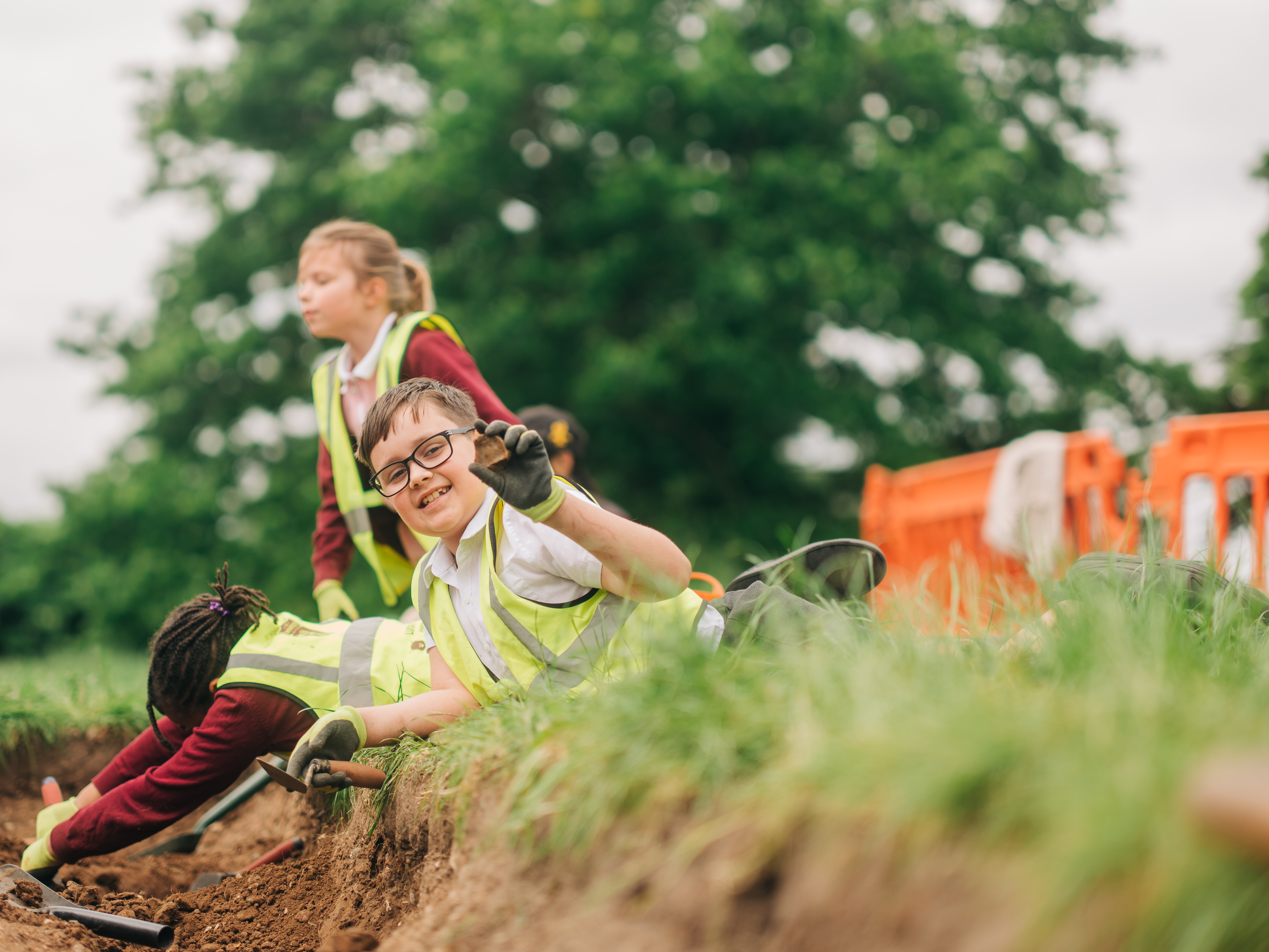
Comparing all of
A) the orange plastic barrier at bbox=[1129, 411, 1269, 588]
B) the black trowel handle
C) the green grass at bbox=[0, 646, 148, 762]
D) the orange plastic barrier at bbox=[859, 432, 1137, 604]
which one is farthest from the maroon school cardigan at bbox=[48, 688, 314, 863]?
the orange plastic barrier at bbox=[1129, 411, 1269, 588]

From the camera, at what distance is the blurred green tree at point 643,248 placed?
1129cm

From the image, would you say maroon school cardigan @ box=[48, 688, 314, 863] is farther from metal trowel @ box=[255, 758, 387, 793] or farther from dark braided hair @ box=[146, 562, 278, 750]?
metal trowel @ box=[255, 758, 387, 793]

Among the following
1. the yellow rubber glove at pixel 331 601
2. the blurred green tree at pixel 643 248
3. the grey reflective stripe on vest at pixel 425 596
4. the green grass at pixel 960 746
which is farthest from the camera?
the blurred green tree at pixel 643 248

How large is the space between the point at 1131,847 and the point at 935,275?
1208cm

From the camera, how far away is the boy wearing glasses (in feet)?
6.95

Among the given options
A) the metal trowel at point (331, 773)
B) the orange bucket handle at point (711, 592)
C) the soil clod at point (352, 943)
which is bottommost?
the soil clod at point (352, 943)

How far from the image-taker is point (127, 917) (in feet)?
8.17

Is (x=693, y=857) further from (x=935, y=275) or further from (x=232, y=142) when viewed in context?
(x=232, y=142)

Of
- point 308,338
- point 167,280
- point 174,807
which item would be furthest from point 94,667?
point 167,280

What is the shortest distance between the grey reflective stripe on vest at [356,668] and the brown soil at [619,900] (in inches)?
10.3

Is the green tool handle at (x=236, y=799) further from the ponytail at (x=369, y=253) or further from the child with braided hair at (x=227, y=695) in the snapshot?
the ponytail at (x=369, y=253)

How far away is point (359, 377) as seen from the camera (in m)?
3.45

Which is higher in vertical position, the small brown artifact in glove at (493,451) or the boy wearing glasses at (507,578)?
the small brown artifact in glove at (493,451)

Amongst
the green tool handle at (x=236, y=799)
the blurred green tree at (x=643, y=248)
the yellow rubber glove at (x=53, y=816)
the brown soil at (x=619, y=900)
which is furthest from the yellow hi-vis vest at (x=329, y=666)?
the blurred green tree at (x=643, y=248)
